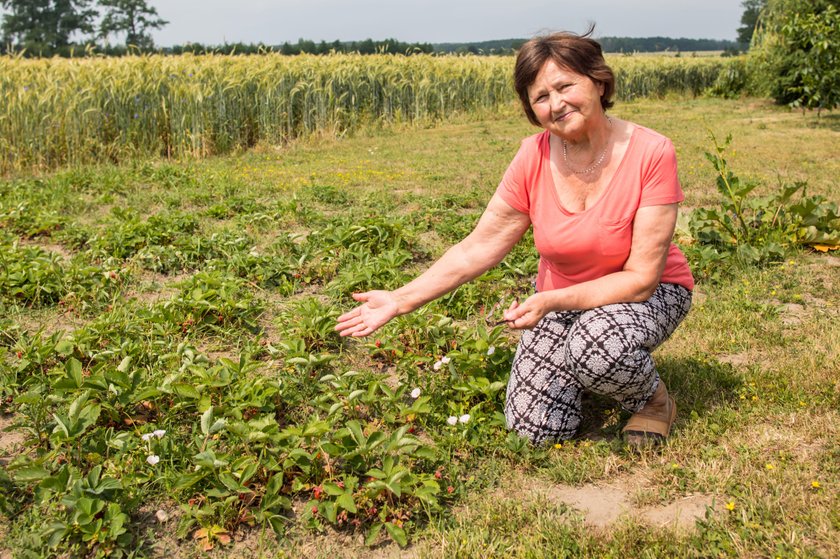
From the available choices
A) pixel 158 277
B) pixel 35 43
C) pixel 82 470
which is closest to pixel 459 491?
pixel 82 470

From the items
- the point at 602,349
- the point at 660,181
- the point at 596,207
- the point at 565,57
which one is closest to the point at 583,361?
the point at 602,349

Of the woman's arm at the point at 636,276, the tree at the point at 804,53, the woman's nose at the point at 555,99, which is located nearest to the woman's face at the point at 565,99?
the woman's nose at the point at 555,99

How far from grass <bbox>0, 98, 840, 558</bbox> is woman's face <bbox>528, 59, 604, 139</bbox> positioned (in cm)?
117

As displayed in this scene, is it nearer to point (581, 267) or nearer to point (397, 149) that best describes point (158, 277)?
point (581, 267)

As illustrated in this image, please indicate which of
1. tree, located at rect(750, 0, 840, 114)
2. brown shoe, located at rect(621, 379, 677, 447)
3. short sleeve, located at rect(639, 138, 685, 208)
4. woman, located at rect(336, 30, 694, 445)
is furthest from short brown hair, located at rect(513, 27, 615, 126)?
tree, located at rect(750, 0, 840, 114)

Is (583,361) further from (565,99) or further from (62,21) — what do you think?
(62,21)

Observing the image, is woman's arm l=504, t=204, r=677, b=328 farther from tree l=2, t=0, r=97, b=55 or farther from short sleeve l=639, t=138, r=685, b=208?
tree l=2, t=0, r=97, b=55

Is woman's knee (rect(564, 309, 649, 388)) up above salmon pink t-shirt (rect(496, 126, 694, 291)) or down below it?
below

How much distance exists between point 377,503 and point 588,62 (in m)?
1.90

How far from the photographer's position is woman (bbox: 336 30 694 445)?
2.87 metres

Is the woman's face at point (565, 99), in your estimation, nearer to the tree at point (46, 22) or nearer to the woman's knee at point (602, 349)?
the woman's knee at point (602, 349)

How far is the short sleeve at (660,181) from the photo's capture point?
9.40 feet

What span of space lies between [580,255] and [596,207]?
0.73 feet

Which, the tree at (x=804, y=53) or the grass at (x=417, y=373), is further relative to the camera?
the tree at (x=804, y=53)
